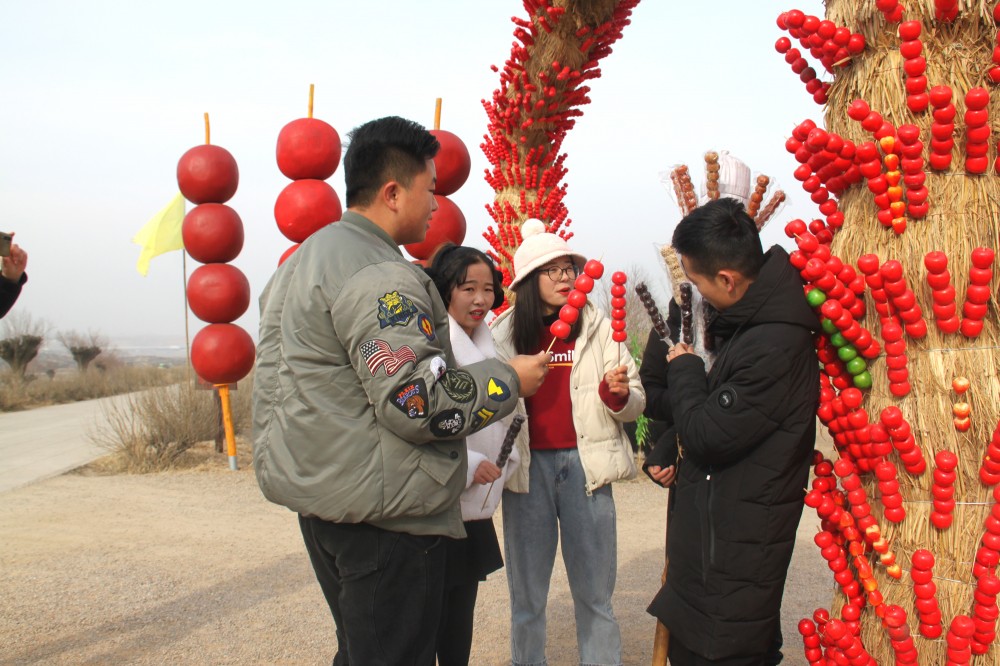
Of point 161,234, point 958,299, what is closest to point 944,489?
point 958,299

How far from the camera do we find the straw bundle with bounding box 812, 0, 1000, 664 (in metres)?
2.13

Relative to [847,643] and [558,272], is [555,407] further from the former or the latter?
[847,643]

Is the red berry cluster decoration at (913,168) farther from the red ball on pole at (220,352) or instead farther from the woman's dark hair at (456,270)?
the red ball on pole at (220,352)

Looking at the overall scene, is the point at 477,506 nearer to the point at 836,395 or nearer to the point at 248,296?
the point at 836,395

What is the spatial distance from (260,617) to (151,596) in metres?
0.96

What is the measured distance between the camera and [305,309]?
79.7 inches

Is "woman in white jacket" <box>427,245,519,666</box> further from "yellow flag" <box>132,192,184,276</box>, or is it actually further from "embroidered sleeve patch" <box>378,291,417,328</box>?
"yellow flag" <box>132,192,184,276</box>

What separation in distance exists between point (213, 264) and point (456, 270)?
629 cm

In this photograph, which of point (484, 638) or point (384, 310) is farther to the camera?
point (484, 638)

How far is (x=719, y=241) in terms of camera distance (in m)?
2.37

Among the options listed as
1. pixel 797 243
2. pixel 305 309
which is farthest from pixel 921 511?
pixel 305 309

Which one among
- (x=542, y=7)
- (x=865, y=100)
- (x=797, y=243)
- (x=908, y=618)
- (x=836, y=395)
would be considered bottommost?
(x=908, y=618)

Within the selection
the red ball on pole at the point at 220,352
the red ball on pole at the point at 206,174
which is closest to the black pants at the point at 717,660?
the red ball on pole at the point at 220,352

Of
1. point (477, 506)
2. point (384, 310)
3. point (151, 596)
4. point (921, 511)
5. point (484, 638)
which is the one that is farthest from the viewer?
point (151, 596)
